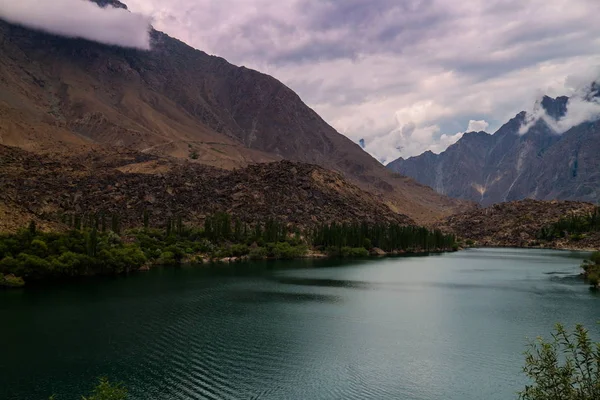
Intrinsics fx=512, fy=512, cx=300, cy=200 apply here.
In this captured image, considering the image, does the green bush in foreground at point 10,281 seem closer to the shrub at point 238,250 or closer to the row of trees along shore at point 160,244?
the row of trees along shore at point 160,244

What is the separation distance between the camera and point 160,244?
134250 millimetres

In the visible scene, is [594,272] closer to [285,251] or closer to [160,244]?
[285,251]

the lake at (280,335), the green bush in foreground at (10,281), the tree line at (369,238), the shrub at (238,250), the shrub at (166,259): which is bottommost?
the lake at (280,335)

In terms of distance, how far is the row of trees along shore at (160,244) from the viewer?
291 feet

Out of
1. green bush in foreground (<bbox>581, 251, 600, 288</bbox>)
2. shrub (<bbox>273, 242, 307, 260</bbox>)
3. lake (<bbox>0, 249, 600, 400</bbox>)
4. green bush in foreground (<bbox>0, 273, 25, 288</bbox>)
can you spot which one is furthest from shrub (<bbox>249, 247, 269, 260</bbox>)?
green bush in foreground (<bbox>581, 251, 600, 288</bbox>)

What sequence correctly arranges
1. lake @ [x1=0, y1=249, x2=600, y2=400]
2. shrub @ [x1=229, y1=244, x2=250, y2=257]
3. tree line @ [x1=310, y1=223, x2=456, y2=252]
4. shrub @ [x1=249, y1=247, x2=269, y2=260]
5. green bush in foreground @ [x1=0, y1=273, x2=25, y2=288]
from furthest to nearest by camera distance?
tree line @ [x1=310, y1=223, x2=456, y2=252]
shrub @ [x1=249, y1=247, x2=269, y2=260]
shrub @ [x1=229, y1=244, x2=250, y2=257]
green bush in foreground @ [x1=0, y1=273, x2=25, y2=288]
lake @ [x1=0, y1=249, x2=600, y2=400]

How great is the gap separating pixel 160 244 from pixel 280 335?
8757 cm

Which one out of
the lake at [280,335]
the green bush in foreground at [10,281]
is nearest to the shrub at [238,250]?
the lake at [280,335]

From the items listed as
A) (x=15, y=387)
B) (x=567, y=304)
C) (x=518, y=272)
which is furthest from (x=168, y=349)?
(x=518, y=272)

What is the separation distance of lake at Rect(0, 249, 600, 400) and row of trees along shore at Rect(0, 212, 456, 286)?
7211mm

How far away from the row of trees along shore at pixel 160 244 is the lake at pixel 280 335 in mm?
7211

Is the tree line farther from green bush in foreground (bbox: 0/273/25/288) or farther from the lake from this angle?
green bush in foreground (bbox: 0/273/25/288)

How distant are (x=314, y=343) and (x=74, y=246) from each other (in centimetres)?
6481

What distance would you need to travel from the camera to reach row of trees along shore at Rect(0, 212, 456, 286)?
291ft
